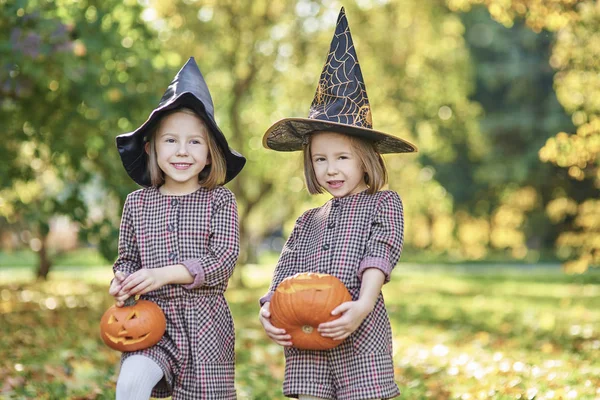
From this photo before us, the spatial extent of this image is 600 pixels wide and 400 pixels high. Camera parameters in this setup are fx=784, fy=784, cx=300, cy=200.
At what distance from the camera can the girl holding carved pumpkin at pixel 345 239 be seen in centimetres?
336

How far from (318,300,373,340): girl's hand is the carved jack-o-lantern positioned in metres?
0.74

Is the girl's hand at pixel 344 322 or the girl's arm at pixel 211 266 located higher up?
the girl's arm at pixel 211 266

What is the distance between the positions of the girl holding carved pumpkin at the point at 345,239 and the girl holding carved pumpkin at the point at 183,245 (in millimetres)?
275

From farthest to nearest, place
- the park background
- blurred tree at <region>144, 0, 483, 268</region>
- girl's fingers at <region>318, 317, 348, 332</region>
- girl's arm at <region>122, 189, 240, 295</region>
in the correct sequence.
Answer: blurred tree at <region>144, 0, 483, 268</region>
the park background
girl's arm at <region>122, 189, 240, 295</region>
girl's fingers at <region>318, 317, 348, 332</region>

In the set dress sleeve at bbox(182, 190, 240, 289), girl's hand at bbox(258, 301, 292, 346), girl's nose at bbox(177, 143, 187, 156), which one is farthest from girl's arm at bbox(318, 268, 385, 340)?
girl's nose at bbox(177, 143, 187, 156)

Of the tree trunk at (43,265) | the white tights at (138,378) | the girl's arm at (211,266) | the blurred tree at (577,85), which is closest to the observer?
the white tights at (138,378)

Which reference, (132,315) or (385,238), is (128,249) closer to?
(132,315)

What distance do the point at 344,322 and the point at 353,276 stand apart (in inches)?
11.7

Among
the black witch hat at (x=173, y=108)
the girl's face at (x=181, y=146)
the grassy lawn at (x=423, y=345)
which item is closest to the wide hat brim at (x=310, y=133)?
the black witch hat at (x=173, y=108)

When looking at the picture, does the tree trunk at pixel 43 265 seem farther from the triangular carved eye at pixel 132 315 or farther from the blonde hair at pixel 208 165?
the triangular carved eye at pixel 132 315

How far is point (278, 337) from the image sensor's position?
11.0 ft

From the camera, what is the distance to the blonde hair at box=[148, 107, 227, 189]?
3713 mm

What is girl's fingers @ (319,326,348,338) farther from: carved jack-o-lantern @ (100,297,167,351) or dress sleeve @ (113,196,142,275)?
dress sleeve @ (113,196,142,275)

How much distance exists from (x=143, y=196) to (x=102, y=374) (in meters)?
2.72
